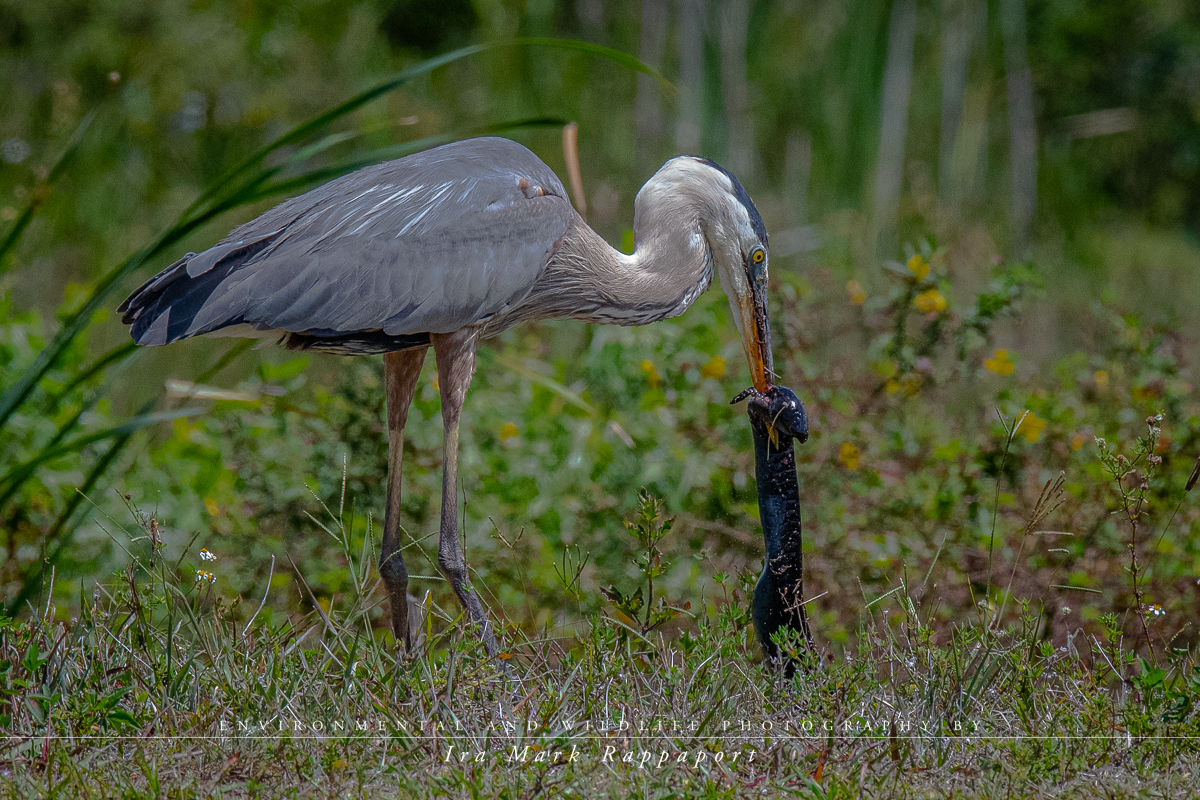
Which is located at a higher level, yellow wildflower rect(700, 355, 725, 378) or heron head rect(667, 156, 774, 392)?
heron head rect(667, 156, 774, 392)

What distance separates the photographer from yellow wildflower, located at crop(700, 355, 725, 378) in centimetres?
440

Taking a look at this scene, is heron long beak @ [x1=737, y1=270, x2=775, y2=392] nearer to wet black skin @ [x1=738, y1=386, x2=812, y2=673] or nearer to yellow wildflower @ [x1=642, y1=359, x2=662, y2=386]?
wet black skin @ [x1=738, y1=386, x2=812, y2=673]

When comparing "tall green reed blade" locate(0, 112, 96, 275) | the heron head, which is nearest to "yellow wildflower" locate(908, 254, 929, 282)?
the heron head

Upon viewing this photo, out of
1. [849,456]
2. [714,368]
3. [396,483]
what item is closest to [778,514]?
[849,456]

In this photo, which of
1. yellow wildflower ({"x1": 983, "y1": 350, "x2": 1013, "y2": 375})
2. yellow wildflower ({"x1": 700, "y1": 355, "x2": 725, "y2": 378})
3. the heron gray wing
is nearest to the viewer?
the heron gray wing

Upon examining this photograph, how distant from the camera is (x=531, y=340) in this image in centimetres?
504

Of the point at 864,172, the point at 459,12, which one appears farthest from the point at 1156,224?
the point at 459,12

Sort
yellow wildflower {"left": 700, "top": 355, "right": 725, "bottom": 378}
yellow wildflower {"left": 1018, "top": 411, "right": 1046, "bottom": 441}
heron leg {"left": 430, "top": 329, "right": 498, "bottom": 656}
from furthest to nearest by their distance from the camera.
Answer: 1. yellow wildflower {"left": 700, "top": 355, "right": 725, "bottom": 378}
2. yellow wildflower {"left": 1018, "top": 411, "right": 1046, "bottom": 441}
3. heron leg {"left": 430, "top": 329, "right": 498, "bottom": 656}

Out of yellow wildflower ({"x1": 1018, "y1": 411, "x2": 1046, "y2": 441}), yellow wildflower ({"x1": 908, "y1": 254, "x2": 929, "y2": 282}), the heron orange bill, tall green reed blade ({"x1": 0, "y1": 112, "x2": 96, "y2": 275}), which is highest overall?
tall green reed blade ({"x1": 0, "y1": 112, "x2": 96, "y2": 275})

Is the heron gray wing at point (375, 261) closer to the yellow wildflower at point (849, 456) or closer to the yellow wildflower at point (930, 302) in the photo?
the yellow wildflower at point (849, 456)

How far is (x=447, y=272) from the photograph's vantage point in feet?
10.8

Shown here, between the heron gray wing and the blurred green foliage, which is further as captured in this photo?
the blurred green foliage

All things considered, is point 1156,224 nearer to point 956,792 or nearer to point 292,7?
point 292,7

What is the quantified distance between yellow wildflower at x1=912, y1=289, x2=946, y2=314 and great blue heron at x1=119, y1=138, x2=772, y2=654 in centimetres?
91
